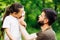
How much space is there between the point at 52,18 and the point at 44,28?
186 millimetres

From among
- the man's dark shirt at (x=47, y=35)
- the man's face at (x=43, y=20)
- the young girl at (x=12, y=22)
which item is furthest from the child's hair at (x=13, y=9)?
the man's dark shirt at (x=47, y=35)

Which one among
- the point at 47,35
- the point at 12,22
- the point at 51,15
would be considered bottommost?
the point at 47,35

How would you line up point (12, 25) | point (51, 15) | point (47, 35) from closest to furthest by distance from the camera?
point (47, 35) < point (51, 15) < point (12, 25)

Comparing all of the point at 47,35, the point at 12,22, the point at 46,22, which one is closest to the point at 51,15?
the point at 46,22

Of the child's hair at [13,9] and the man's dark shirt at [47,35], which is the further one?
the child's hair at [13,9]

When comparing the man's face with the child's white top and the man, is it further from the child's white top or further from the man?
the child's white top

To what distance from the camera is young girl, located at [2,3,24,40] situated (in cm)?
461

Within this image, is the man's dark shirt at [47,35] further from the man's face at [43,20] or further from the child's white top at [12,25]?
the child's white top at [12,25]

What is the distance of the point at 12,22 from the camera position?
15.3 feet

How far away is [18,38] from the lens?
15.5ft

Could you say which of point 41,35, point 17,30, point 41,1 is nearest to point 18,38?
point 17,30

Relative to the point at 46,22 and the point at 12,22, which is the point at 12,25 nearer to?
the point at 12,22

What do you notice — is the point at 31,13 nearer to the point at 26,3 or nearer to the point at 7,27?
the point at 26,3

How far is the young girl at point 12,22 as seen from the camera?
15.1 ft
